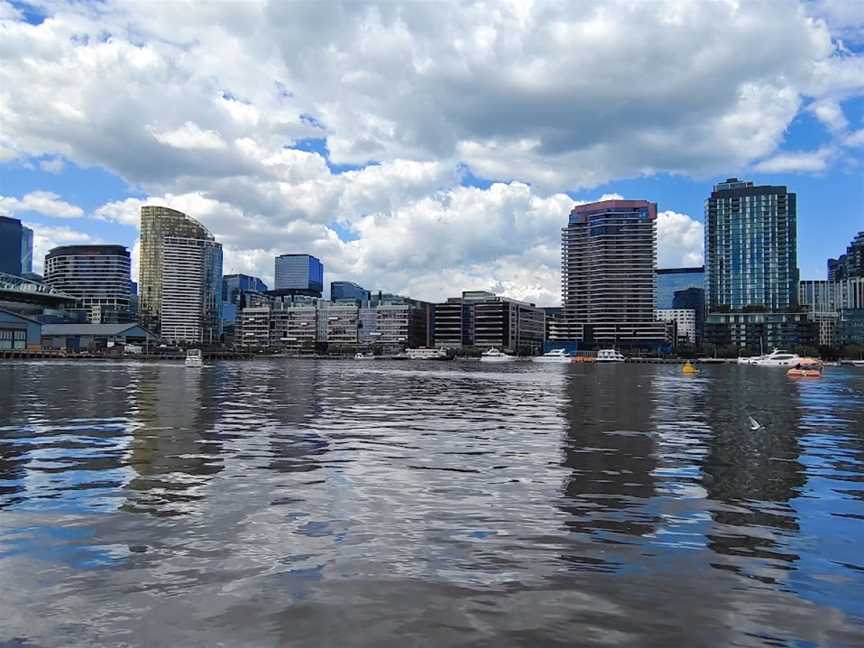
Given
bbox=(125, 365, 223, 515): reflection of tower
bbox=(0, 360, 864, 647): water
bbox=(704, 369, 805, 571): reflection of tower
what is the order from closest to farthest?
bbox=(0, 360, 864, 647): water
bbox=(704, 369, 805, 571): reflection of tower
bbox=(125, 365, 223, 515): reflection of tower

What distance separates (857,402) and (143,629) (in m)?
59.1

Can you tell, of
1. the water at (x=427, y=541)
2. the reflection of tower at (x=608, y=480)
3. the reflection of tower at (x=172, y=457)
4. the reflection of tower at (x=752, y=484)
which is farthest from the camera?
the reflection of tower at (x=172, y=457)

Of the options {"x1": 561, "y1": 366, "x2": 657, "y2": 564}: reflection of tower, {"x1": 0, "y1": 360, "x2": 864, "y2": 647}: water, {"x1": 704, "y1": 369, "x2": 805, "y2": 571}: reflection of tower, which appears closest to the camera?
{"x1": 0, "y1": 360, "x2": 864, "y2": 647}: water

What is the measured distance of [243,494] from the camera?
16.5 metres

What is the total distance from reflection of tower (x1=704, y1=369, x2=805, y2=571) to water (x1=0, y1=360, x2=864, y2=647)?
11 cm

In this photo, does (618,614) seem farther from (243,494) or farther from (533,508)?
(243,494)

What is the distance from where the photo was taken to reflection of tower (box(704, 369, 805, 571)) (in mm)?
12797

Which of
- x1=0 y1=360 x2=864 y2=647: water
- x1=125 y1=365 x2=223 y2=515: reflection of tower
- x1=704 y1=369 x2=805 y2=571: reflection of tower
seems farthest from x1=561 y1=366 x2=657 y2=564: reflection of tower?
x1=125 y1=365 x2=223 y2=515: reflection of tower

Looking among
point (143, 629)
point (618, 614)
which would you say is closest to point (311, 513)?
point (143, 629)

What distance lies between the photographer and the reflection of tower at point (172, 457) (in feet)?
52.1

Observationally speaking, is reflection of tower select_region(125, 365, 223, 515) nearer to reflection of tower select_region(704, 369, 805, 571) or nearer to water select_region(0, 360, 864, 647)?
water select_region(0, 360, 864, 647)

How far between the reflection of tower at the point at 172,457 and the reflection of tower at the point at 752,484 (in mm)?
11324

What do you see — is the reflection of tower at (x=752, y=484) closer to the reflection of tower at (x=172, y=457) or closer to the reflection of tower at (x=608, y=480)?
the reflection of tower at (x=608, y=480)

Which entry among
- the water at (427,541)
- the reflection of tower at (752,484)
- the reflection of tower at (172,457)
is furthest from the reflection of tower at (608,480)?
the reflection of tower at (172,457)
